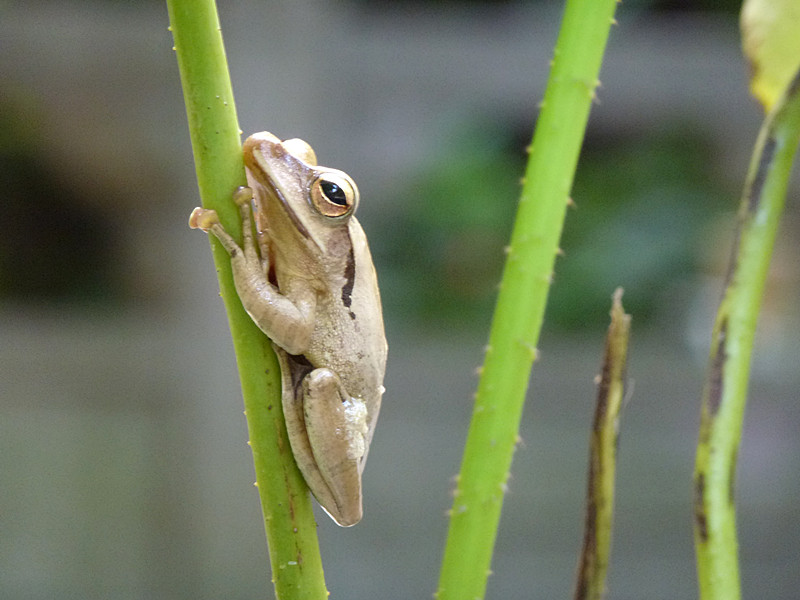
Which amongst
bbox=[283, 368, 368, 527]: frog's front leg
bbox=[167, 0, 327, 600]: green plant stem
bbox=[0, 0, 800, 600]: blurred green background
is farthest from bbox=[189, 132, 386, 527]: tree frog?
bbox=[0, 0, 800, 600]: blurred green background

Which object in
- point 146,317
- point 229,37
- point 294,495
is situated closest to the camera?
point 294,495

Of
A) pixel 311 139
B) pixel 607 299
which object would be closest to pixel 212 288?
pixel 311 139

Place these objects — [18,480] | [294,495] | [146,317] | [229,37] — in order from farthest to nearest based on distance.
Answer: [146,317], [18,480], [229,37], [294,495]

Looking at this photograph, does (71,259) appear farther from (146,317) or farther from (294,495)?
(294,495)

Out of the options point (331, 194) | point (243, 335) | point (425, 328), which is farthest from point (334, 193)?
point (425, 328)

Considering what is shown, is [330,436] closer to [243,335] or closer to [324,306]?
[324,306]

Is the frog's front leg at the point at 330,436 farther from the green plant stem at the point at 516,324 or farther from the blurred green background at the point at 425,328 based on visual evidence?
the blurred green background at the point at 425,328

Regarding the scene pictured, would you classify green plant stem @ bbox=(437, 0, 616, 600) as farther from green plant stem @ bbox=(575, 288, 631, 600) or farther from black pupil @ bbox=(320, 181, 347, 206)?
black pupil @ bbox=(320, 181, 347, 206)
